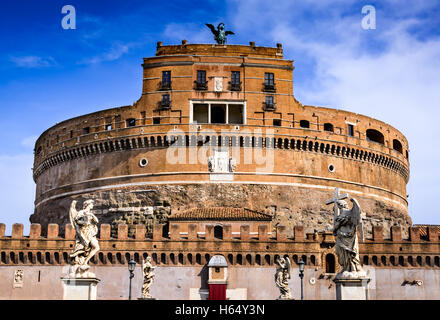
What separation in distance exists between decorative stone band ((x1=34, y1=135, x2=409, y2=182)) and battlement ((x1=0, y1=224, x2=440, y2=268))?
818 cm

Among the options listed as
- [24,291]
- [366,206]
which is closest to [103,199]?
[24,291]

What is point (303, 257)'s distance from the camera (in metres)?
35.2

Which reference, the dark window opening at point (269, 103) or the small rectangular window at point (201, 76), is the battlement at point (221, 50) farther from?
the dark window opening at point (269, 103)

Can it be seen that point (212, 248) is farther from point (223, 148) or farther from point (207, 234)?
point (223, 148)

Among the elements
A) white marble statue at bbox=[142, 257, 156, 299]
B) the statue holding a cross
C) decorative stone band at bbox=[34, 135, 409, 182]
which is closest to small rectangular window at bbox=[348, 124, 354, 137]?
decorative stone band at bbox=[34, 135, 409, 182]

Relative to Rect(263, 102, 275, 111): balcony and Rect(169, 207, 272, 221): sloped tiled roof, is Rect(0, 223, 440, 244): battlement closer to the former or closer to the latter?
Rect(169, 207, 272, 221): sloped tiled roof

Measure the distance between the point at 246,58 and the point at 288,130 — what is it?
6.09m

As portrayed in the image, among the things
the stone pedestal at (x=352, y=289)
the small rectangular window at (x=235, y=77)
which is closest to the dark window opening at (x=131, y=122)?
the small rectangular window at (x=235, y=77)

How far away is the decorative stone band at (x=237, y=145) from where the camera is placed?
41875mm

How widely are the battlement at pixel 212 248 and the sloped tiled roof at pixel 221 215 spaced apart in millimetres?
2336

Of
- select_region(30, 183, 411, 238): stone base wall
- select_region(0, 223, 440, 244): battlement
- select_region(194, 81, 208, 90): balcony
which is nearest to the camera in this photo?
select_region(0, 223, 440, 244): battlement

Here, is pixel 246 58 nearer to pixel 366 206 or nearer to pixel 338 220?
pixel 366 206

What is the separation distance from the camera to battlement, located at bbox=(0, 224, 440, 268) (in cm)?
3500


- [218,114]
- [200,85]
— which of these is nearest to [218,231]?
[218,114]
